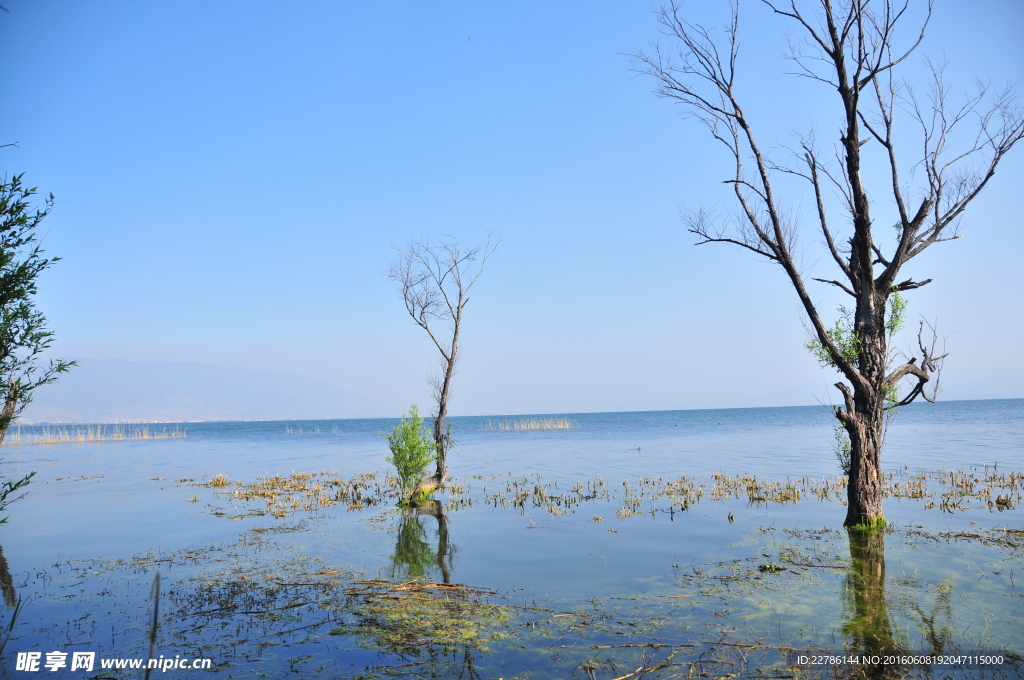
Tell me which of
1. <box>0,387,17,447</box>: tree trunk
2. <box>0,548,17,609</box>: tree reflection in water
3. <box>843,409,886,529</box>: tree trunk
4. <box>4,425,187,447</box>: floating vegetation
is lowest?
<box>4,425,187,447</box>: floating vegetation

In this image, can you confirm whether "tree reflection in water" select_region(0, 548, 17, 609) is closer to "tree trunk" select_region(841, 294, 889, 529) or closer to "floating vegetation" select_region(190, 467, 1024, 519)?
"floating vegetation" select_region(190, 467, 1024, 519)

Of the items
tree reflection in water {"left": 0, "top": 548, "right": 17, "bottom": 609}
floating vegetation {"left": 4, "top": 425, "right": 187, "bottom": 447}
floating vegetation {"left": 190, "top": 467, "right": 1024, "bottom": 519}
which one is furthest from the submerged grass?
floating vegetation {"left": 4, "top": 425, "right": 187, "bottom": 447}

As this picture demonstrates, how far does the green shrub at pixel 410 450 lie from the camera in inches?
800

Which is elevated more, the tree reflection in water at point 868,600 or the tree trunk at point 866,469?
the tree trunk at point 866,469

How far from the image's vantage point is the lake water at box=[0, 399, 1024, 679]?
25.0ft

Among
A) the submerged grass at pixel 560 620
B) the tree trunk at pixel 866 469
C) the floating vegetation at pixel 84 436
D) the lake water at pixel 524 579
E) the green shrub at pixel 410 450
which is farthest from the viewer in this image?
the floating vegetation at pixel 84 436

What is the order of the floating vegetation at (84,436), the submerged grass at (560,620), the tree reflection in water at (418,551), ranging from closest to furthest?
the submerged grass at (560,620)
the tree reflection in water at (418,551)
the floating vegetation at (84,436)

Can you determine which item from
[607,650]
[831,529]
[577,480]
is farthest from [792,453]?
[607,650]

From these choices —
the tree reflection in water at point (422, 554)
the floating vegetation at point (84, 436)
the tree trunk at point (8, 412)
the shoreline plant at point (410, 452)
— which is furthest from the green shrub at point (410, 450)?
the floating vegetation at point (84, 436)

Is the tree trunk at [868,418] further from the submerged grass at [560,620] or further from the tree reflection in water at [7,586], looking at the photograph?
the tree reflection in water at [7,586]

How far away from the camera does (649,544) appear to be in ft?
46.8

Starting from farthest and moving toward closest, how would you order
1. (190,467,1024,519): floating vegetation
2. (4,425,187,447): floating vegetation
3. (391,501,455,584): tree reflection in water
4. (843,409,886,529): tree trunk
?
(4,425,187,447): floating vegetation
(190,467,1024,519): floating vegetation
(843,409,886,529): tree trunk
(391,501,455,584): tree reflection in water

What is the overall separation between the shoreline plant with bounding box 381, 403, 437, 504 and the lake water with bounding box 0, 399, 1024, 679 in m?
1.44

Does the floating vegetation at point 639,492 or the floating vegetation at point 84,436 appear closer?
the floating vegetation at point 639,492
